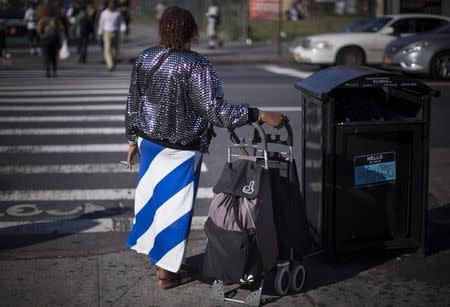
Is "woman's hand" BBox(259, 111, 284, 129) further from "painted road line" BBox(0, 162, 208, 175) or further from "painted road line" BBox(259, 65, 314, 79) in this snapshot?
"painted road line" BBox(259, 65, 314, 79)

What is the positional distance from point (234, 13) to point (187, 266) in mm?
30130

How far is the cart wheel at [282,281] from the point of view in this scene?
199 inches

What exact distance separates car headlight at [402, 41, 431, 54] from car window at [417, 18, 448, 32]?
3.02m

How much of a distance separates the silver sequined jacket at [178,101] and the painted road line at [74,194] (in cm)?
300

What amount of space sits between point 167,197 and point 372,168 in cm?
149

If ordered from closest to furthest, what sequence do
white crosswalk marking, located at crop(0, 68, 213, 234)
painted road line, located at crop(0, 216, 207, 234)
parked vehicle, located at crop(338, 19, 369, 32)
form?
painted road line, located at crop(0, 216, 207, 234) < white crosswalk marking, located at crop(0, 68, 213, 234) < parked vehicle, located at crop(338, 19, 369, 32)

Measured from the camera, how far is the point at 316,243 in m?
5.84

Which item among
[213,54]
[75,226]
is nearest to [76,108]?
[75,226]

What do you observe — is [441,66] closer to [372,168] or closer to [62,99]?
[62,99]

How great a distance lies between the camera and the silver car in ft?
58.1

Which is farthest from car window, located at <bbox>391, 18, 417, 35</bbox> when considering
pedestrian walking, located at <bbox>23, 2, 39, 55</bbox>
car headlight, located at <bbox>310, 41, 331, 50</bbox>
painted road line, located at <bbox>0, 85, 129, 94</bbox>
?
pedestrian walking, located at <bbox>23, 2, 39, 55</bbox>

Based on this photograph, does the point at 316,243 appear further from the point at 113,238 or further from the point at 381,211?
the point at 113,238

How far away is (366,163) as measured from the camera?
5.64m

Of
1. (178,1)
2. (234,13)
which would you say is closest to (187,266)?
(234,13)
